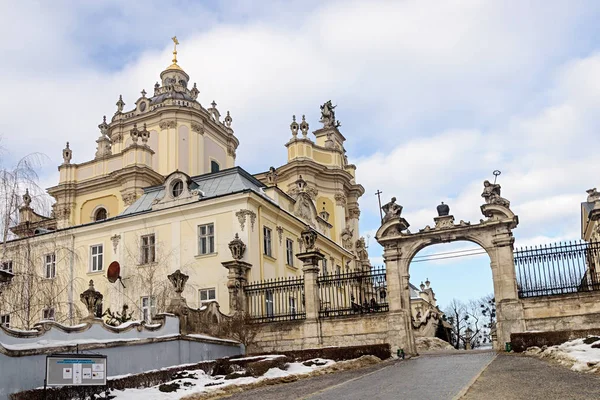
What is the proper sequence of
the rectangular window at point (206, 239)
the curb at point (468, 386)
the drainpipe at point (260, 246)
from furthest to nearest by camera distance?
the rectangular window at point (206, 239) < the drainpipe at point (260, 246) < the curb at point (468, 386)

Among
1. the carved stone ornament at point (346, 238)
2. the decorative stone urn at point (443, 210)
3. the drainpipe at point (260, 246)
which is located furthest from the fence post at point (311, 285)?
the carved stone ornament at point (346, 238)

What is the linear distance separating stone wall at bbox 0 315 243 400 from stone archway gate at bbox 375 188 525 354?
6.92 metres

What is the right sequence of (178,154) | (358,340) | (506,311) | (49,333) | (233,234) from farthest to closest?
1. (178,154)
2. (233,234)
3. (358,340)
4. (506,311)
5. (49,333)

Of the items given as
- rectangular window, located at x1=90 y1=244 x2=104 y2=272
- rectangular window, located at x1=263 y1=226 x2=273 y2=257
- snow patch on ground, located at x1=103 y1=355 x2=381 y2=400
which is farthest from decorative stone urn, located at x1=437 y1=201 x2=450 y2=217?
rectangular window, located at x1=90 y1=244 x2=104 y2=272

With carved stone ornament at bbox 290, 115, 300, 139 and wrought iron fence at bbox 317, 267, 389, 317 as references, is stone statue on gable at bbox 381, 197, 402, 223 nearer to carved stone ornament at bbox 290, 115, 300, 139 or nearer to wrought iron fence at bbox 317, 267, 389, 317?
wrought iron fence at bbox 317, 267, 389, 317

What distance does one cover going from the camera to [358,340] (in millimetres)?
25172

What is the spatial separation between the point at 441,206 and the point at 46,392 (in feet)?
54.9

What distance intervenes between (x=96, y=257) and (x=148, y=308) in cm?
592

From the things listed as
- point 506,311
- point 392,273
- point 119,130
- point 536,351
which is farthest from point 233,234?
point 119,130

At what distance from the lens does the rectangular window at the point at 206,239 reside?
3375 centimetres

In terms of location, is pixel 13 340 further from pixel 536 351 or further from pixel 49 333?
pixel 536 351

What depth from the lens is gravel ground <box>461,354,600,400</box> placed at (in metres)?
11.7

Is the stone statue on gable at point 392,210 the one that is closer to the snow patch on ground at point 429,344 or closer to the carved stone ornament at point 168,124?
the snow patch on ground at point 429,344

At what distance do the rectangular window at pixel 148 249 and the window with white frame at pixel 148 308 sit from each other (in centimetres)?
230
